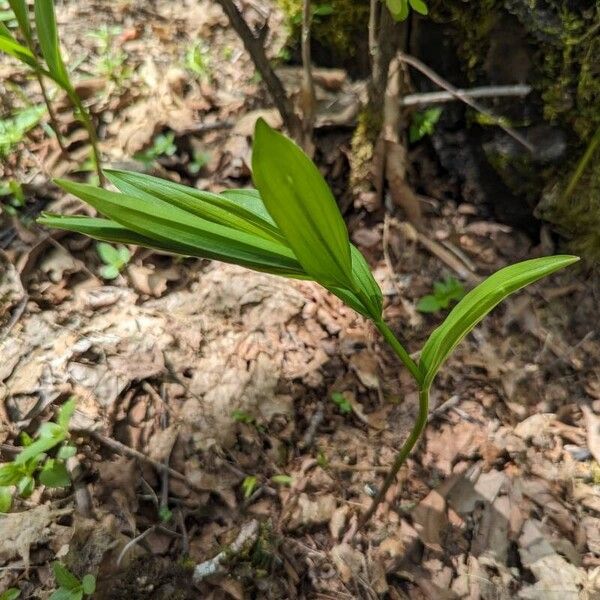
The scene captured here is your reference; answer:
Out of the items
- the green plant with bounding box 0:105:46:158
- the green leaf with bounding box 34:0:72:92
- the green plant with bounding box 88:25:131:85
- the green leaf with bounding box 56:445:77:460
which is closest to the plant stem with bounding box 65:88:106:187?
the green leaf with bounding box 34:0:72:92

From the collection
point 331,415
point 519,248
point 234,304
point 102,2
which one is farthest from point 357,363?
point 102,2

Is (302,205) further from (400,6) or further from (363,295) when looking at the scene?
(400,6)

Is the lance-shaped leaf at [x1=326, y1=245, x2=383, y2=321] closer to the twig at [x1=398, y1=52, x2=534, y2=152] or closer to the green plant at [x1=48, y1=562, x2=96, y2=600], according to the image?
Answer: the green plant at [x1=48, y1=562, x2=96, y2=600]

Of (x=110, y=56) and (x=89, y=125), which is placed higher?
(x=110, y=56)

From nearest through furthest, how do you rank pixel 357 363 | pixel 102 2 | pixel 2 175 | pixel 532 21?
pixel 532 21 → pixel 357 363 → pixel 2 175 → pixel 102 2

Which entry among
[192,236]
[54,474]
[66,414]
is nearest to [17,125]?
[66,414]

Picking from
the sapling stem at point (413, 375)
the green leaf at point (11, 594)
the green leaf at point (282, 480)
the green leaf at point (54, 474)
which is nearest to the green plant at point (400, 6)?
the sapling stem at point (413, 375)

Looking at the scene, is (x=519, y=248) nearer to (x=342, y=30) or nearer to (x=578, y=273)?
(x=578, y=273)

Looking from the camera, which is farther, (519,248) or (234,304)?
(519,248)
